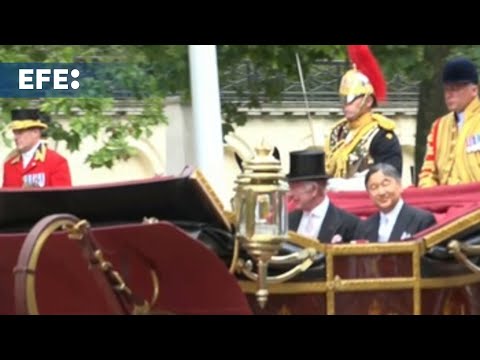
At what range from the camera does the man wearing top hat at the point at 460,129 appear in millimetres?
5133

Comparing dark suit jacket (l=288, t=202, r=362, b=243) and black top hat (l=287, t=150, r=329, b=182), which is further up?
black top hat (l=287, t=150, r=329, b=182)

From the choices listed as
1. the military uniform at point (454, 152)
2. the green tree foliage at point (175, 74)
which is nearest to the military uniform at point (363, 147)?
the military uniform at point (454, 152)

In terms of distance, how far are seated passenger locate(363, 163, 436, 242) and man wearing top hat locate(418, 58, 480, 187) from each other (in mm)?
470

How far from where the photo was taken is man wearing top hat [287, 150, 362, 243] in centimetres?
480

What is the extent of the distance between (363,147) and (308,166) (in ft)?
1.87

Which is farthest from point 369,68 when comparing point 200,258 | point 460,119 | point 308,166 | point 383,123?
point 200,258

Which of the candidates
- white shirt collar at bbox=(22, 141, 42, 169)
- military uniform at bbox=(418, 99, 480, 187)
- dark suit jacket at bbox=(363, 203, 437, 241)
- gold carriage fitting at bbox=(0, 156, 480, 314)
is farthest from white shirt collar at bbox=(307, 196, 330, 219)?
→ white shirt collar at bbox=(22, 141, 42, 169)

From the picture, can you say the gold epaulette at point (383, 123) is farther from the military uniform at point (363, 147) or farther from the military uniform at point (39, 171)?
the military uniform at point (39, 171)

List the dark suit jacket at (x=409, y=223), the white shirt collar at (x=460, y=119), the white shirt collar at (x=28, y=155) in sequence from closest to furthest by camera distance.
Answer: the dark suit jacket at (x=409, y=223) < the white shirt collar at (x=460, y=119) < the white shirt collar at (x=28, y=155)

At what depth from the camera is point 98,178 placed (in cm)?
1199

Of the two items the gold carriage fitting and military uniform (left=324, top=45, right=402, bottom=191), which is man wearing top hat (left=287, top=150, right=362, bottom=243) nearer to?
the gold carriage fitting

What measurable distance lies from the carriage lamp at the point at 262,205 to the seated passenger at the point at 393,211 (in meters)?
0.60

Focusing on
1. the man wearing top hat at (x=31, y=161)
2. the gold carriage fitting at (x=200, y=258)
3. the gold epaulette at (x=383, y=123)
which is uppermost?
the gold epaulette at (x=383, y=123)
